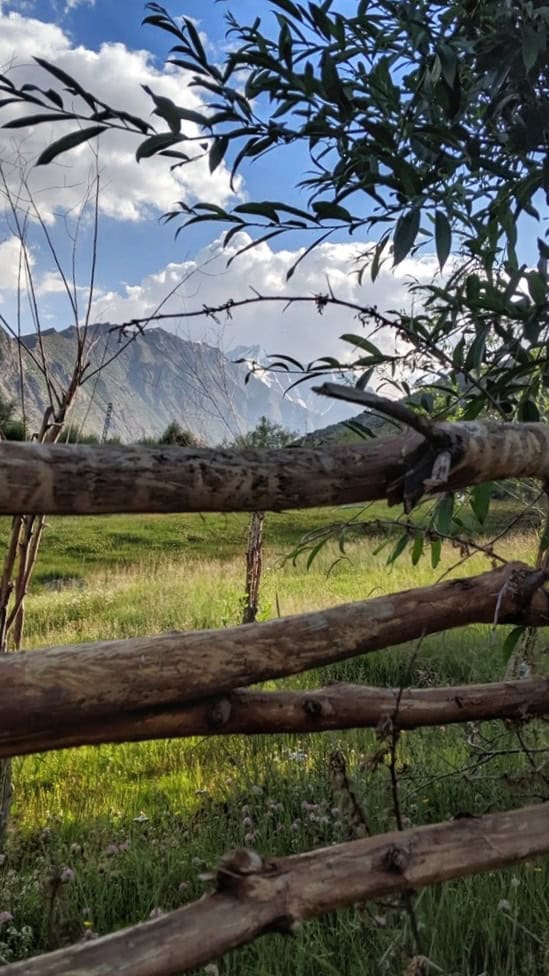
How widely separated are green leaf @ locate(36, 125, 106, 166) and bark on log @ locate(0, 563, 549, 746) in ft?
2.85

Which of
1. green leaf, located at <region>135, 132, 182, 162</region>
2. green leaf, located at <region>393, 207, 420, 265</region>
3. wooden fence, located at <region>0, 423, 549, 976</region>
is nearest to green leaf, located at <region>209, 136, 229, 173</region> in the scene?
green leaf, located at <region>135, 132, 182, 162</region>

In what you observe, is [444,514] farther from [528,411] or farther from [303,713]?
[303,713]

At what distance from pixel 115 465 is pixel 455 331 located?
1.46 meters

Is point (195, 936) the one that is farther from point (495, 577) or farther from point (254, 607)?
point (254, 607)

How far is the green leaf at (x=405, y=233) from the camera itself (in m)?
1.37

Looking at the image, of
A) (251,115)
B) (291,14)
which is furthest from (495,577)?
(291,14)

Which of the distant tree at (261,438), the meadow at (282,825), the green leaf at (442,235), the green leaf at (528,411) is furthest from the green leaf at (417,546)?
the green leaf at (442,235)

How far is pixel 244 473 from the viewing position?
967 mm

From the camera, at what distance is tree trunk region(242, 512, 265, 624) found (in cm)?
601

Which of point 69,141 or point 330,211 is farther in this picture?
point 330,211

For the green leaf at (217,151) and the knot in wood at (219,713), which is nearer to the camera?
the knot in wood at (219,713)

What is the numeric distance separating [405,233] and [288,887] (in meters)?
1.14

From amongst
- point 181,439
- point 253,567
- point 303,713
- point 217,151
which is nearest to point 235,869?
point 303,713

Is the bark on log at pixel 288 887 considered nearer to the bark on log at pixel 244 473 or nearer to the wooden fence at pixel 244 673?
the wooden fence at pixel 244 673
